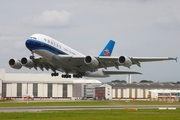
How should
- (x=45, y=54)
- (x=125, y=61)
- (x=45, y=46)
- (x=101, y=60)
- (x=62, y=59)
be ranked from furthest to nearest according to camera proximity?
(x=101, y=60), (x=62, y=59), (x=125, y=61), (x=45, y=54), (x=45, y=46)

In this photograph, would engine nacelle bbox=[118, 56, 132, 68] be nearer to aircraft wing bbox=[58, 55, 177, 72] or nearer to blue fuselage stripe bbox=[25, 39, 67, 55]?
aircraft wing bbox=[58, 55, 177, 72]

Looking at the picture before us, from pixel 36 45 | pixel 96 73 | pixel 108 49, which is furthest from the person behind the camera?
pixel 108 49

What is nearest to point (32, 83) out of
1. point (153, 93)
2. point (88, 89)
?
point (88, 89)

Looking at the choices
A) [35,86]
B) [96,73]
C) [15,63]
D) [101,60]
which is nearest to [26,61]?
[15,63]

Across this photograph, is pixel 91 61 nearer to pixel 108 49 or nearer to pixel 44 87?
pixel 108 49

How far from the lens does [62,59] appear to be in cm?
5788

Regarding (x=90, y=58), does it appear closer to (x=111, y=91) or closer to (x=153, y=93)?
(x=153, y=93)

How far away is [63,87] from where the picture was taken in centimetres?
14050

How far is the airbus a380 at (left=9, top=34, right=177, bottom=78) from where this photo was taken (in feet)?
182

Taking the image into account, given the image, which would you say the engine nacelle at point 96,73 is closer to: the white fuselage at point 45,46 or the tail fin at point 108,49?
the tail fin at point 108,49

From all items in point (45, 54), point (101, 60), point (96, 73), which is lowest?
point (96, 73)

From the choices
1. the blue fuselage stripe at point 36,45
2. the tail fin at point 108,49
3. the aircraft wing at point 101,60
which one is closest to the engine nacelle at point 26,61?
the aircraft wing at point 101,60

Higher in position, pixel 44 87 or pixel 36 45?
pixel 36 45

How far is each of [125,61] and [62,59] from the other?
29.1 feet
